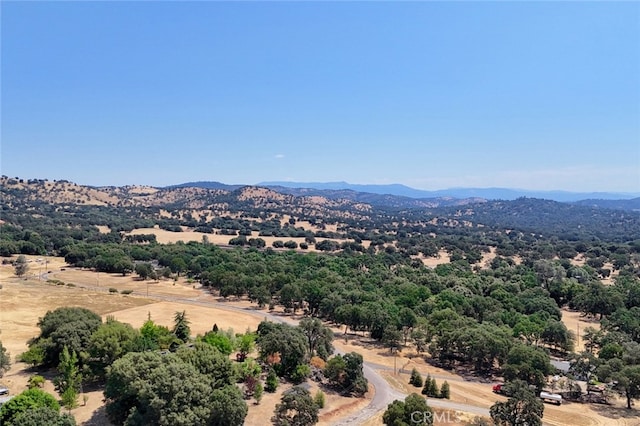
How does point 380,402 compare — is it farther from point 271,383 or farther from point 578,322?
point 578,322

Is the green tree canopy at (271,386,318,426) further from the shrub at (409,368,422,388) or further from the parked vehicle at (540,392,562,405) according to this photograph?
the parked vehicle at (540,392,562,405)

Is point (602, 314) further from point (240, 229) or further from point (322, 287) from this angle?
point (240, 229)

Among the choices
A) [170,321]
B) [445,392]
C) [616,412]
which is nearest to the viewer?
[616,412]

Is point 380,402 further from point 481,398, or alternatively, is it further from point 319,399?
point 481,398

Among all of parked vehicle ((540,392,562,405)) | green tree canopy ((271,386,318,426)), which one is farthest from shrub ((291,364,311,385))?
parked vehicle ((540,392,562,405))

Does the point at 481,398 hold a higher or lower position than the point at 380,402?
lower

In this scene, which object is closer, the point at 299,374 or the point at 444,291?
the point at 299,374

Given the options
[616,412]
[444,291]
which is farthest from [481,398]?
[444,291]

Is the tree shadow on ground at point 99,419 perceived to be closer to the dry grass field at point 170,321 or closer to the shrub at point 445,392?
the dry grass field at point 170,321

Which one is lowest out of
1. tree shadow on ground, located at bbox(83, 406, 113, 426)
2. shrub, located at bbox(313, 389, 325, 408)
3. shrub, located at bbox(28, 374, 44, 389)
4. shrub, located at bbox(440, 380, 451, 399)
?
shrub, located at bbox(440, 380, 451, 399)

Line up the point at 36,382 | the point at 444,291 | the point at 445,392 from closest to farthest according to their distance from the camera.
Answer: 1. the point at 36,382
2. the point at 445,392
3. the point at 444,291

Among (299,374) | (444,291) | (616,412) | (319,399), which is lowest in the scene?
(616,412)
